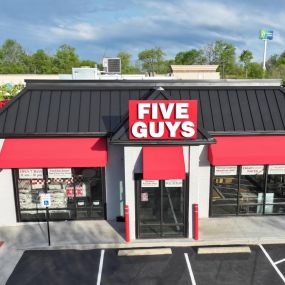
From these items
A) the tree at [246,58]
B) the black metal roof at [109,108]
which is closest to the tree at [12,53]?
the tree at [246,58]

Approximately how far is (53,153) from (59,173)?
1326 mm

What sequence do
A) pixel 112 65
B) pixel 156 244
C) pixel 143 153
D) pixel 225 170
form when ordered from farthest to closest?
pixel 112 65 < pixel 225 170 < pixel 156 244 < pixel 143 153

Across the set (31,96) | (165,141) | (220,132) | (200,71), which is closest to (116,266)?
(165,141)

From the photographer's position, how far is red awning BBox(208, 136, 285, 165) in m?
12.9

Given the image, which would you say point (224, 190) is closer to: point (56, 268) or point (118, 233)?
point (118, 233)

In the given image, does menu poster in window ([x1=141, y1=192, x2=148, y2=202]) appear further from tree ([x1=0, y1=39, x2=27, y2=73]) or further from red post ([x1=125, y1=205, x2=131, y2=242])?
tree ([x1=0, y1=39, x2=27, y2=73])

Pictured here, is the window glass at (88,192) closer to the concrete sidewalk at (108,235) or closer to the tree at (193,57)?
the concrete sidewalk at (108,235)

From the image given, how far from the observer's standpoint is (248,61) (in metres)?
106

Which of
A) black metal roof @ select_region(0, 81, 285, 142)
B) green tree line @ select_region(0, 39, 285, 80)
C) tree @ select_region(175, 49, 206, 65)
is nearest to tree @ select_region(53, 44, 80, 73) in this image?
green tree line @ select_region(0, 39, 285, 80)

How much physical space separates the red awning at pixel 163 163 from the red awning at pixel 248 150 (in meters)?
1.91

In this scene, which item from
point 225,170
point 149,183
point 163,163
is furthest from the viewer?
point 225,170

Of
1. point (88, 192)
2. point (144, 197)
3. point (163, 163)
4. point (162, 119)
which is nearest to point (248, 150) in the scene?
point (163, 163)

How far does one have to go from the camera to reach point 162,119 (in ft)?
38.5

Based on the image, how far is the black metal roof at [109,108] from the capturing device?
1345 centimetres
